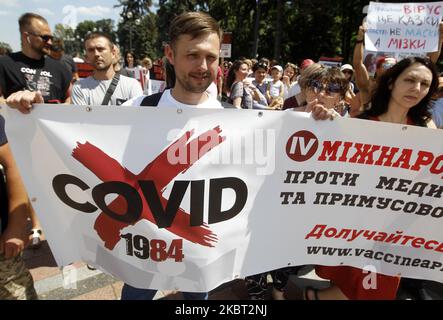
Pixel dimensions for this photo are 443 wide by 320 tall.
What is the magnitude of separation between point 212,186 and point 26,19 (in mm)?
2777

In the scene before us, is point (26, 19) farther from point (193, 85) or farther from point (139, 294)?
point (139, 294)

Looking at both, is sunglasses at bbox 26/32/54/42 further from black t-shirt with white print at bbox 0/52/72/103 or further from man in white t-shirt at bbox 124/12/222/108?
man in white t-shirt at bbox 124/12/222/108

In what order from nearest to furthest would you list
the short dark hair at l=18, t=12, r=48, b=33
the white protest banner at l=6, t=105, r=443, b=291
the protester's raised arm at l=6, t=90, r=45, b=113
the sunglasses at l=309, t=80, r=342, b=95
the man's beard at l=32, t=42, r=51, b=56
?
the protester's raised arm at l=6, t=90, r=45, b=113
the white protest banner at l=6, t=105, r=443, b=291
the sunglasses at l=309, t=80, r=342, b=95
the short dark hair at l=18, t=12, r=48, b=33
the man's beard at l=32, t=42, r=51, b=56

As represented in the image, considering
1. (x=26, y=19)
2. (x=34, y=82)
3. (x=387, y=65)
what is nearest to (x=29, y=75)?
(x=34, y=82)

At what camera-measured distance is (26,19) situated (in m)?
3.05

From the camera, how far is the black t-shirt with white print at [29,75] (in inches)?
123

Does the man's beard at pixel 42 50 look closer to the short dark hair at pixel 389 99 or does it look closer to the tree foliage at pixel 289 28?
the short dark hair at pixel 389 99

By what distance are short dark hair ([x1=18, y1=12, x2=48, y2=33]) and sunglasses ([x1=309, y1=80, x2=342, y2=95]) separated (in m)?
2.72

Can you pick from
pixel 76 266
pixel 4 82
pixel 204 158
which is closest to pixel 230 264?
pixel 204 158

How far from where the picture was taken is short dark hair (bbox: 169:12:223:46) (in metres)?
1.61

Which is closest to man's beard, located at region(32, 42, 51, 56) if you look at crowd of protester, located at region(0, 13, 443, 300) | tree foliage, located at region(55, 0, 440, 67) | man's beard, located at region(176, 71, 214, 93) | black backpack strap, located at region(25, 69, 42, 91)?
crowd of protester, located at region(0, 13, 443, 300)

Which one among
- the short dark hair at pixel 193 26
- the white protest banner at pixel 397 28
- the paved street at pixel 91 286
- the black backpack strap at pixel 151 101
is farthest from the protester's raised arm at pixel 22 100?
the white protest banner at pixel 397 28

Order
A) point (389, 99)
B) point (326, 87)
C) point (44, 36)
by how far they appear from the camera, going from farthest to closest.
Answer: point (44, 36) < point (326, 87) < point (389, 99)

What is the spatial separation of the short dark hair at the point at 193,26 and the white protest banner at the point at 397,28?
2573mm
